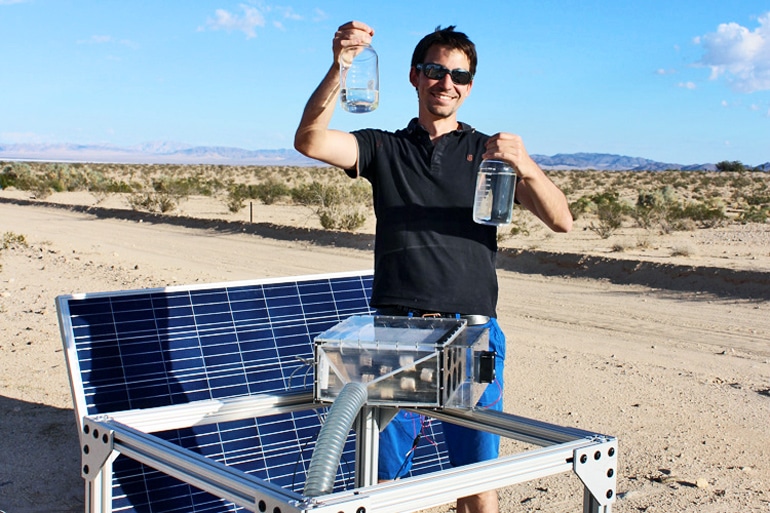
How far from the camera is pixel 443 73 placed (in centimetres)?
323

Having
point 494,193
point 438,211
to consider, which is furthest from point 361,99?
point 494,193

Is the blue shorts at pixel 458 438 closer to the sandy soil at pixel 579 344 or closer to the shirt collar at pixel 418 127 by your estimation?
the shirt collar at pixel 418 127

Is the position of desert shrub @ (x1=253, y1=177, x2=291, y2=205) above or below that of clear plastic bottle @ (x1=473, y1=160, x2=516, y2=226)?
below

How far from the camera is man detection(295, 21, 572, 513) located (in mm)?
3242

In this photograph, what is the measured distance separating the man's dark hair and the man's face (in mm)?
17

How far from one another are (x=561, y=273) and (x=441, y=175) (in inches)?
490

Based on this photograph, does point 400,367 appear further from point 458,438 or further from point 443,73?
point 443,73

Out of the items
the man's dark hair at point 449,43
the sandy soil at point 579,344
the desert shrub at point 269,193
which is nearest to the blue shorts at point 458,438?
the man's dark hair at point 449,43

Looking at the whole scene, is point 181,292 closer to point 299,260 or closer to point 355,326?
point 355,326

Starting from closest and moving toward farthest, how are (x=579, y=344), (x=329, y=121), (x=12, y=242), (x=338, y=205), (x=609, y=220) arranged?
(x=329, y=121) → (x=579, y=344) → (x=12, y=242) → (x=609, y=220) → (x=338, y=205)

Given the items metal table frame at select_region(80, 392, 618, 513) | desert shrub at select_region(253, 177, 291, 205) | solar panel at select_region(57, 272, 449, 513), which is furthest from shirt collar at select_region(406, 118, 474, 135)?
desert shrub at select_region(253, 177, 291, 205)

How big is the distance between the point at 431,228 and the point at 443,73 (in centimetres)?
56

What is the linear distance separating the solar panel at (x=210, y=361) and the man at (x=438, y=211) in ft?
4.92

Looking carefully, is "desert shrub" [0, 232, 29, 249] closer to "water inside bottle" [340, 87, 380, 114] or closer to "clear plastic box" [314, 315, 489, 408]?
"water inside bottle" [340, 87, 380, 114]
